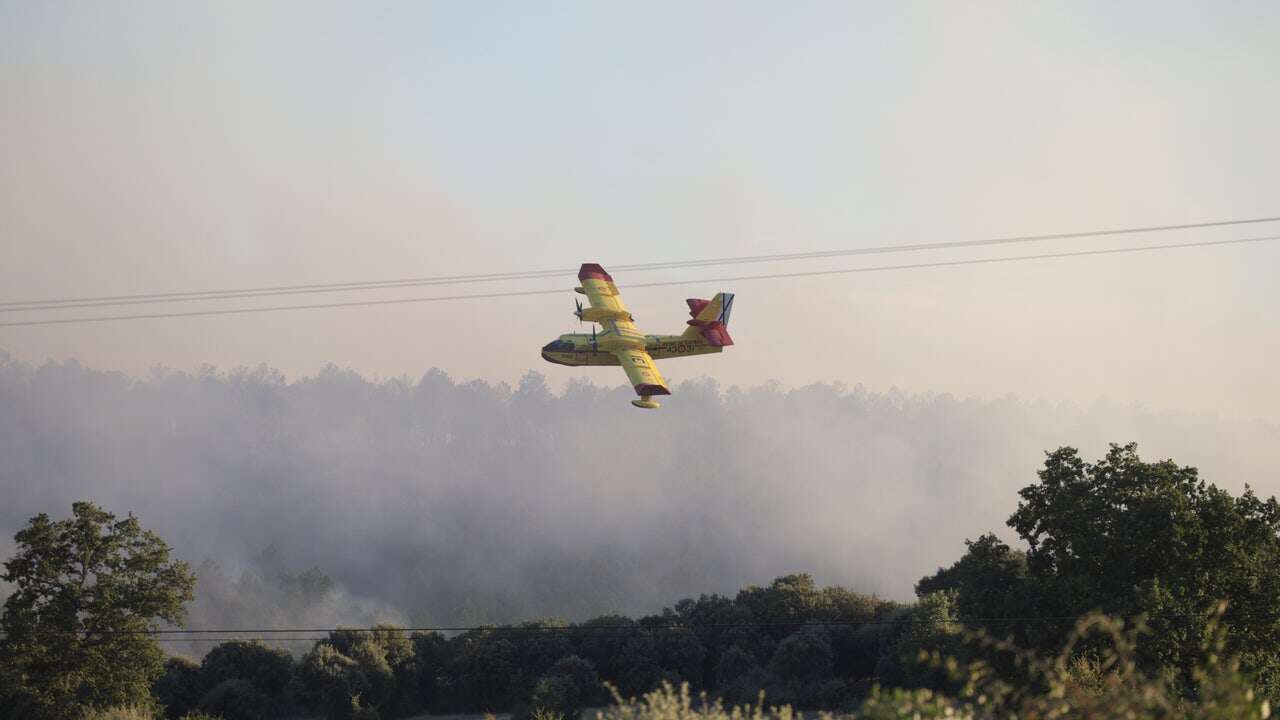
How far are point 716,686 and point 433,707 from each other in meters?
21.8

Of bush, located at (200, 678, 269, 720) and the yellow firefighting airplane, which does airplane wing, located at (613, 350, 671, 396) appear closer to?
the yellow firefighting airplane

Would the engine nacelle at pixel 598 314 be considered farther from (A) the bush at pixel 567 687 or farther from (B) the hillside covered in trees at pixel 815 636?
(A) the bush at pixel 567 687

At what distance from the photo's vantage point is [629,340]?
236 ft

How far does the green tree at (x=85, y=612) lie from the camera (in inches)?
2904

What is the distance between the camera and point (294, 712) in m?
90.2

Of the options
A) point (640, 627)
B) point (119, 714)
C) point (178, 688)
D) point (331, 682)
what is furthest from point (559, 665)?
point (119, 714)

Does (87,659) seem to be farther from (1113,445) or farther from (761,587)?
(1113,445)

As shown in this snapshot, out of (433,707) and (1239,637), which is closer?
(1239,637)

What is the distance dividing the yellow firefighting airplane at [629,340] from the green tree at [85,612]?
96.1ft

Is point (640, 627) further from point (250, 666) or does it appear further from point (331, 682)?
point (250, 666)

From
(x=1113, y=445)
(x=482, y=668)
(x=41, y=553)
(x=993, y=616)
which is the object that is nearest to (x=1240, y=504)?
(x=1113, y=445)

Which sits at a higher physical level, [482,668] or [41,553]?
[41,553]

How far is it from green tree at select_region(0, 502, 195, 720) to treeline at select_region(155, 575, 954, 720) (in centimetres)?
1385

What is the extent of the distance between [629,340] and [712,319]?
26.5 ft
